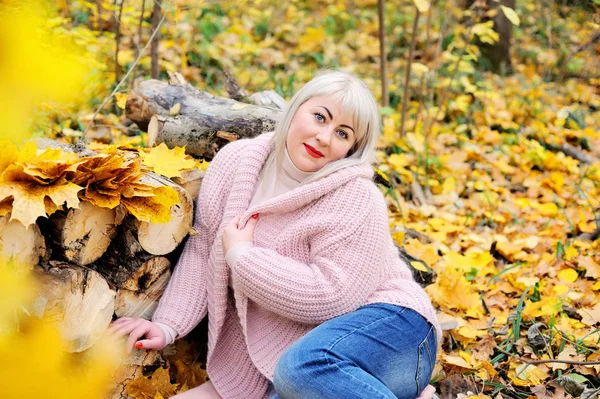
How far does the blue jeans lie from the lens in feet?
5.13

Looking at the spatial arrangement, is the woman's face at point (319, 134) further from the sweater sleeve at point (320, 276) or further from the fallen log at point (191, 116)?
the fallen log at point (191, 116)

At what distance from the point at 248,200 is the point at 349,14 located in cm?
538

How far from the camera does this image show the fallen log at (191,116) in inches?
93.0

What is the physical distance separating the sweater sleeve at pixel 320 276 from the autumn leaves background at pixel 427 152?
368 mm

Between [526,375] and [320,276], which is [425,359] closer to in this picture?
[320,276]

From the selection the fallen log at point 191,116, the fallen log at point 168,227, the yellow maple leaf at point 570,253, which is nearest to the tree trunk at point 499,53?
the yellow maple leaf at point 570,253

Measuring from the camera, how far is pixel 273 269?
5.71 ft

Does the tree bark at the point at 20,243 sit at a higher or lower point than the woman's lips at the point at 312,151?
lower

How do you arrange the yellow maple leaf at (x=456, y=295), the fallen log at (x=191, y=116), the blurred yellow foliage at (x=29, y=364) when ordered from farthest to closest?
the yellow maple leaf at (x=456, y=295) → the fallen log at (x=191, y=116) → the blurred yellow foliage at (x=29, y=364)

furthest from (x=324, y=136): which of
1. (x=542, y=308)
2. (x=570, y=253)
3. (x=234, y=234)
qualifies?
(x=570, y=253)

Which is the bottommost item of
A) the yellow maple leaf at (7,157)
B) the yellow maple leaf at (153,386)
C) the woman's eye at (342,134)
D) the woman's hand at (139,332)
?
the yellow maple leaf at (153,386)

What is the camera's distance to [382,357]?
1675 millimetres

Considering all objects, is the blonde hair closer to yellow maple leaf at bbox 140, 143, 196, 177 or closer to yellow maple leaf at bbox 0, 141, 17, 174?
yellow maple leaf at bbox 140, 143, 196, 177

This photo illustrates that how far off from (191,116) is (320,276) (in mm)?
1020
